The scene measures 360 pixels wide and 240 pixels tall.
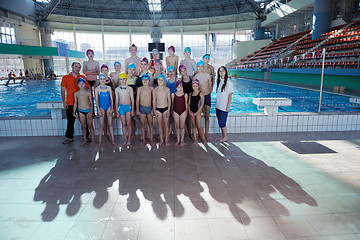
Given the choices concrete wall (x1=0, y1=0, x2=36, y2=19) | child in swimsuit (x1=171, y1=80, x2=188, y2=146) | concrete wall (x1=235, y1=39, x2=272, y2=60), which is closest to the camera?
child in swimsuit (x1=171, y1=80, x2=188, y2=146)

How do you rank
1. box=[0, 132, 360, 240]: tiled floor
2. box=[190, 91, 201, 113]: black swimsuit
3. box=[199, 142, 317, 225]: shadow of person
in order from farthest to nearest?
box=[190, 91, 201, 113]: black swimsuit
box=[199, 142, 317, 225]: shadow of person
box=[0, 132, 360, 240]: tiled floor

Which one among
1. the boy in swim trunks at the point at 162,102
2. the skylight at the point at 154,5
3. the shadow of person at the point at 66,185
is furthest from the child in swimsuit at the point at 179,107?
the skylight at the point at 154,5

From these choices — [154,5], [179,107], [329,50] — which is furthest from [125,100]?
[154,5]

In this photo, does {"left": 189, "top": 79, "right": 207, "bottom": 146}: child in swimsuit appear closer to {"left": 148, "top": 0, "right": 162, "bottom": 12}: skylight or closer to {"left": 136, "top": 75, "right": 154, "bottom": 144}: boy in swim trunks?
{"left": 136, "top": 75, "right": 154, "bottom": 144}: boy in swim trunks

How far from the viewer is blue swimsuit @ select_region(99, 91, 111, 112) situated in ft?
13.2

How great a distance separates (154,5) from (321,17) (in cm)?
1638

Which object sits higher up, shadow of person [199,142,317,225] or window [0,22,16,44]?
window [0,22,16,44]

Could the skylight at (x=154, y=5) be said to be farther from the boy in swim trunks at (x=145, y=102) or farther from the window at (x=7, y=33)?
the boy in swim trunks at (x=145, y=102)

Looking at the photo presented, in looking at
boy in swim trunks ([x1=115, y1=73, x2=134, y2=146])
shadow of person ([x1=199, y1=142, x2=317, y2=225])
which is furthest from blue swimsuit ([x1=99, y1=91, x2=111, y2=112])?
shadow of person ([x1=199, y1=142, x2=317, y2=225])

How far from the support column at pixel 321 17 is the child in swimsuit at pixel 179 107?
14.4 meters

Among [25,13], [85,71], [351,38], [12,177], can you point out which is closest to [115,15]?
[25,13]

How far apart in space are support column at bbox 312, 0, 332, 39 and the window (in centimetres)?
2285

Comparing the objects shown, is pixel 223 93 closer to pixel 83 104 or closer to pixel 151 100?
pixel 151 100

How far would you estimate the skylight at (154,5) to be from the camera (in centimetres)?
2476
